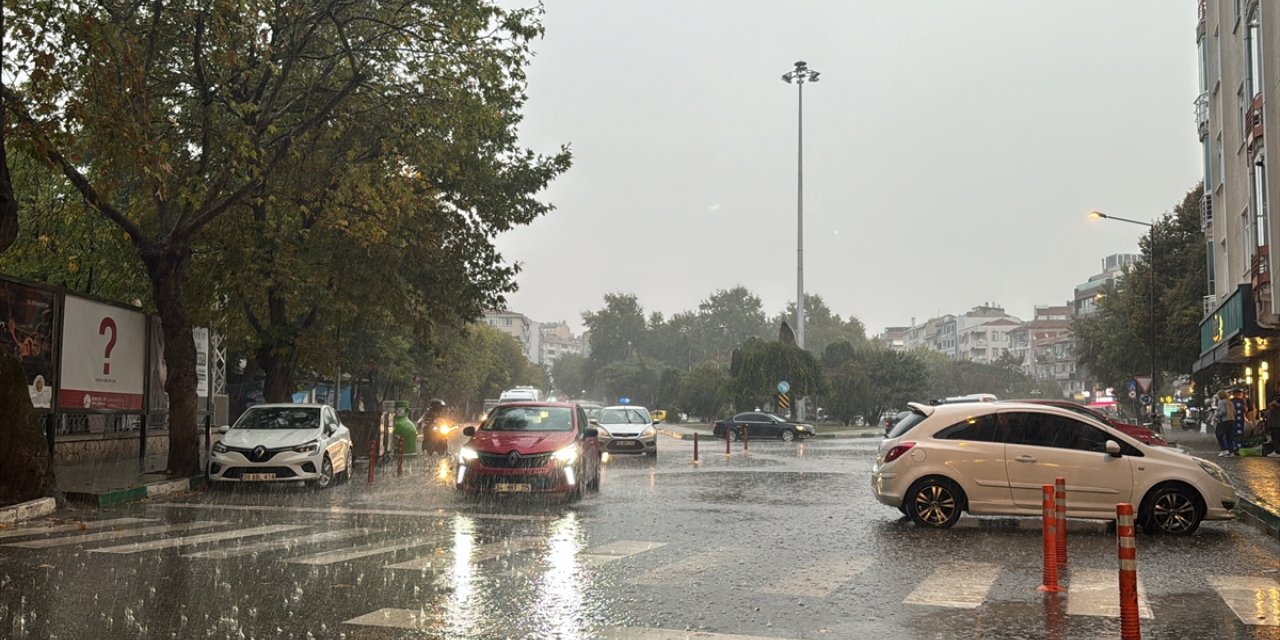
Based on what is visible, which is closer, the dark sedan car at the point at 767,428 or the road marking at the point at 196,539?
the road marking at the point at 196,539

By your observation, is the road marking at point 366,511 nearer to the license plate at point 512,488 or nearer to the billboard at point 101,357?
the license plate at point 512,488

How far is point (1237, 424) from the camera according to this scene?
27.8m

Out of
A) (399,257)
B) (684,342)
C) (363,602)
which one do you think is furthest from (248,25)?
(684,342)

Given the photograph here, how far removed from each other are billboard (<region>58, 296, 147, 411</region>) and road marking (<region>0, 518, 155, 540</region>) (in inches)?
254

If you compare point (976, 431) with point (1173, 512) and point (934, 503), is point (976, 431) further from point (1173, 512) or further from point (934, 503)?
point (1173, 512)

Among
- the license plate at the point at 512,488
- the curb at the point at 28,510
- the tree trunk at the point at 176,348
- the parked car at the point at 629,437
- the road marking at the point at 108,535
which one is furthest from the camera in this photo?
the parked car at the point at 629,437

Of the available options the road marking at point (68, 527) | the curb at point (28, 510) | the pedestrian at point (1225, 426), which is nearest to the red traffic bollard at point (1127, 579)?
the road marking at point (68, 527)

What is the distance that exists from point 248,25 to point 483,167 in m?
9.54

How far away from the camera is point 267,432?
1844 cm

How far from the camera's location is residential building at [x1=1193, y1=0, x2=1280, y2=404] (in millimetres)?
24406

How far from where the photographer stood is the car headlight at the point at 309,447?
17.7 metres

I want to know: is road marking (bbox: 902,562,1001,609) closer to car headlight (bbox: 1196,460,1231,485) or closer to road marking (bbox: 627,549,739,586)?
road marking (bbox: 627,549,739,586)

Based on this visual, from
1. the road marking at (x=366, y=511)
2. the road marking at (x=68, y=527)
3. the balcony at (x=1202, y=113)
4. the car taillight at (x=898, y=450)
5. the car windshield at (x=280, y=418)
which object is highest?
the balcony at (x=1202, y=113)

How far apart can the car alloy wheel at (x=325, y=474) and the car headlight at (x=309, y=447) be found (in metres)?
0.29
